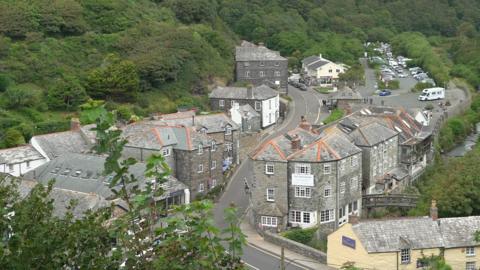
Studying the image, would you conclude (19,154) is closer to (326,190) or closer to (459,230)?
(326,190)

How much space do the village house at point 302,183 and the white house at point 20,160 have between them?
1169 cm

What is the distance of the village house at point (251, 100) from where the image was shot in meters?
53.5

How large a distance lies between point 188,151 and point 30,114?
13.6 metres

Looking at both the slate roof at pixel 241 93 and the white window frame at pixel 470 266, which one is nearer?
the white window frame at pixel 470 266

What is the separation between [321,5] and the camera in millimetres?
104938

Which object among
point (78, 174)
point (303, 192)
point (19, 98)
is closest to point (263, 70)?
point (19, 98)

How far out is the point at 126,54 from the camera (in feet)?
190

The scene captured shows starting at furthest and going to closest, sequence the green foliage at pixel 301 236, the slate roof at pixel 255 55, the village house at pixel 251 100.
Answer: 1. the slate roof at pixel 255 55
2. the village house at pixel 251 100
3. the green foliage at pixel 301 236

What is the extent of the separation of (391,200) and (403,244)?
8.10 metres

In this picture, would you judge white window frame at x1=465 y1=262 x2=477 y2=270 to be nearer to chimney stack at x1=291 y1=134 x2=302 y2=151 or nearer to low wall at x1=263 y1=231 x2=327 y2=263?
low wall at x1=263 y1=231 x2=327 y2=263

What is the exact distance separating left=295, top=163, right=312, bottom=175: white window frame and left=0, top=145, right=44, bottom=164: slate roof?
13.7m

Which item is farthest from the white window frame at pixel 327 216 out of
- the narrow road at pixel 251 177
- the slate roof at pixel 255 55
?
the slate roof at pixel 255 55

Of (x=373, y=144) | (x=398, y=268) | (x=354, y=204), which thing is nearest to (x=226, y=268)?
(x=398, y=268)

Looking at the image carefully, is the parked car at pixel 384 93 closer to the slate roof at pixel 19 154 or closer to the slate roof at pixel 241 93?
the slate roof at pixel 241 93
